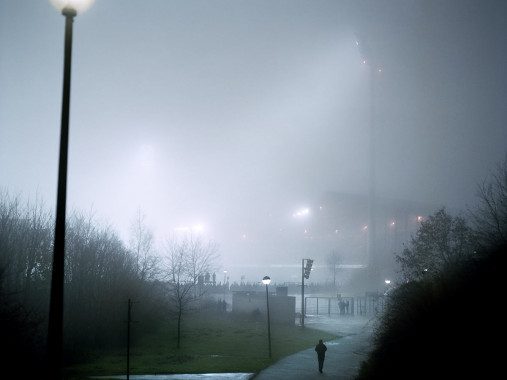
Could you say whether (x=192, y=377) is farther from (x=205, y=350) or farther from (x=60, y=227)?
(x=60, y=227)

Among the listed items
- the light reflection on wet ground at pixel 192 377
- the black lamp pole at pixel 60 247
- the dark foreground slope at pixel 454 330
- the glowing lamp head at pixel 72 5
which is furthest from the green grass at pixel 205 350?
the glowing lamp head at pixel 72 5

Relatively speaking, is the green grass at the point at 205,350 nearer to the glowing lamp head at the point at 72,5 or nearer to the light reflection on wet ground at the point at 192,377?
the light reflection on wet ground at the point at 192,377

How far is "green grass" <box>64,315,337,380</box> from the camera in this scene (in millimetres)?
18766

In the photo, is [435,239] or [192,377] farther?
[435,239]

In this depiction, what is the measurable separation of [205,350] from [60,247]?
67.1 feet

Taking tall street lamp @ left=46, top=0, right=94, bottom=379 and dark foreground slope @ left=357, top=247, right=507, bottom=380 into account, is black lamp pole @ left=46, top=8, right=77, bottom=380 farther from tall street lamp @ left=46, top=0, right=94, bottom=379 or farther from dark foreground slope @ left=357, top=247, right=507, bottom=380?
dark foreground slope @ left=357, top=247, right=507, bottom=380

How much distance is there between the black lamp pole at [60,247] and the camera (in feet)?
17.1

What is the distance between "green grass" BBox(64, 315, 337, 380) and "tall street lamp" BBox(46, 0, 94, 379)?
13296 mm

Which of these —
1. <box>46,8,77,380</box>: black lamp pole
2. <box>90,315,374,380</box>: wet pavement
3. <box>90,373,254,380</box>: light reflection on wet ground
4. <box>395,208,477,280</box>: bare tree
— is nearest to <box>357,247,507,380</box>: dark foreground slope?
<box>90,315,374,380</box>: wet pavement

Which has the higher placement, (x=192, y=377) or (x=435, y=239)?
(x=435, y=239)

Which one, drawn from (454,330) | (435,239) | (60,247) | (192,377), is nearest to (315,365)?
(192,377)

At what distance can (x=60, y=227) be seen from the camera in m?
5.52

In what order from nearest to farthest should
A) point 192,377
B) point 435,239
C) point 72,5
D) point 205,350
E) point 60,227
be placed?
1. point 60,227
2. point 72,5
3. point 192,377
4. point 435,239
5. point 205,350

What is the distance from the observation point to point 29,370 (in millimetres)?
13773
